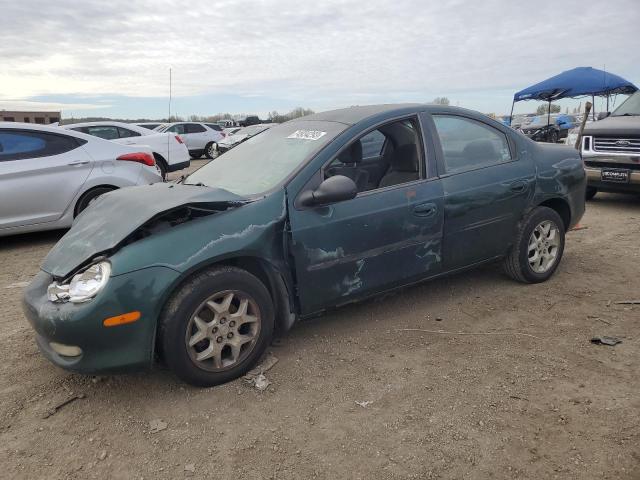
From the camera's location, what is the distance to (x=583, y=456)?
237 cm

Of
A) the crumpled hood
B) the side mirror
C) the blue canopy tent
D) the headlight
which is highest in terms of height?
the blue canopy tent

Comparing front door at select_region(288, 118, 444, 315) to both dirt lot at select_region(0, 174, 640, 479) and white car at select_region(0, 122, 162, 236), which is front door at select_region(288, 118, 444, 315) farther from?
white car at select_region(0, 122, 162, 236)

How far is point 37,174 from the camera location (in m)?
6.15

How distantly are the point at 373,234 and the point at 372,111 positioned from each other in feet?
3.24

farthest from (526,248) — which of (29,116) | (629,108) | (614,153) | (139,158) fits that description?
(29,116)

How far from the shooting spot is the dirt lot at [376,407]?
240 cm

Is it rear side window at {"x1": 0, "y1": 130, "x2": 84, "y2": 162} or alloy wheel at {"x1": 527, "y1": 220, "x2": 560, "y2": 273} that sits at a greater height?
rear side window at {"x1": 0, "y1": 130, "x2": 84, "y2": 162}

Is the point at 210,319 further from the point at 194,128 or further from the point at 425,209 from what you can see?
the point at 194,128

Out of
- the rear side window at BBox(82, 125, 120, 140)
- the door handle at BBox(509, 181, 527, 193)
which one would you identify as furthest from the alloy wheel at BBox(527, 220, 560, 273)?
the rear side window at BBox(82, 125, 120, 140)

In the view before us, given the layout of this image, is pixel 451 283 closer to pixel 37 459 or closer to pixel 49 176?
pixel 37 459

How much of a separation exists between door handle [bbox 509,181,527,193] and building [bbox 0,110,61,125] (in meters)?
26.5

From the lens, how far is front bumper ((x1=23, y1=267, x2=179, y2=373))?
2.65 meters

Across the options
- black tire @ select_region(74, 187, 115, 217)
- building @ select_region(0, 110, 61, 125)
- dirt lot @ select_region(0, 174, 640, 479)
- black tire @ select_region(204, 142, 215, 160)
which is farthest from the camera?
building @ select_region(0, 110, 61, 125)

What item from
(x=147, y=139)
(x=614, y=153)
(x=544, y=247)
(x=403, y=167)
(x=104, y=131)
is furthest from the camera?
(x=147, y=139)
